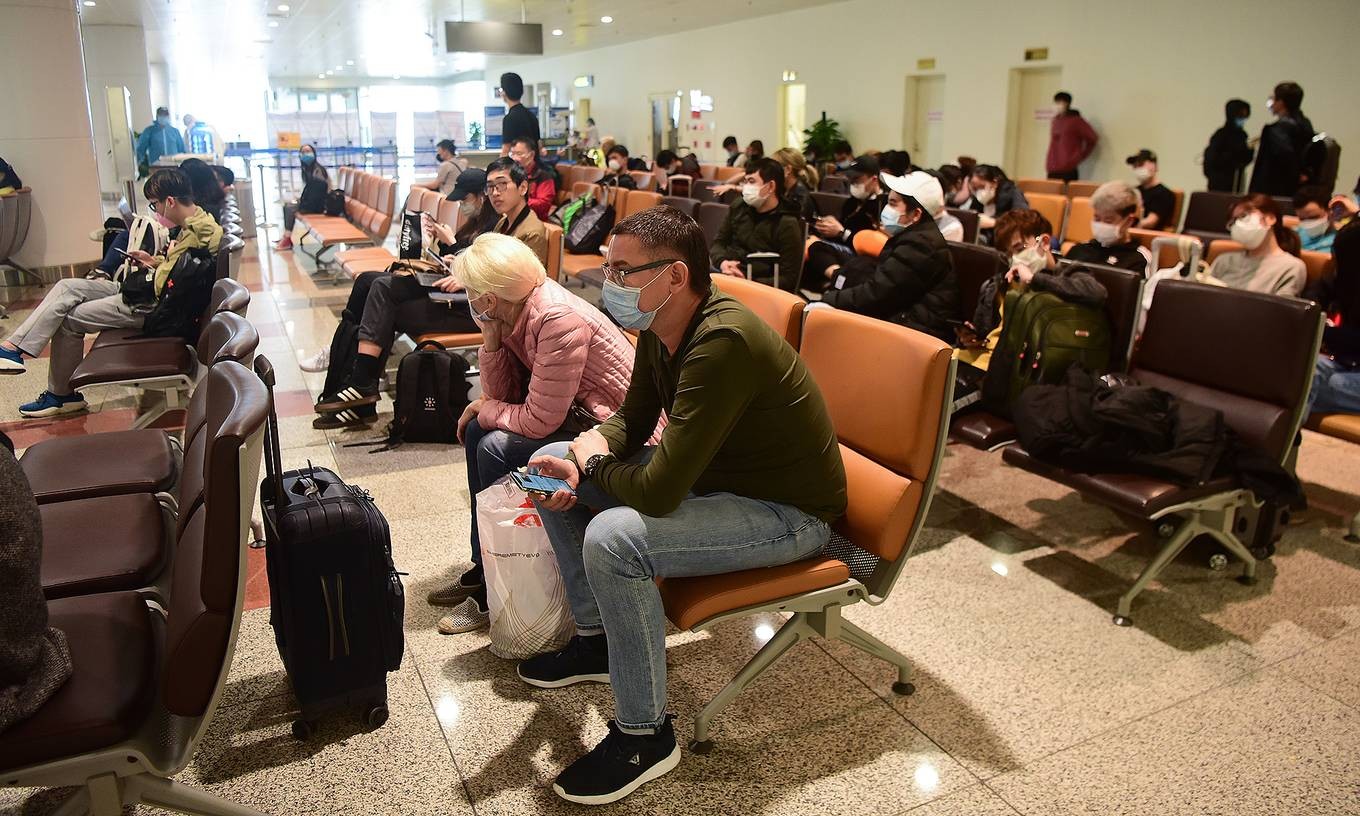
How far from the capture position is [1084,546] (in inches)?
146

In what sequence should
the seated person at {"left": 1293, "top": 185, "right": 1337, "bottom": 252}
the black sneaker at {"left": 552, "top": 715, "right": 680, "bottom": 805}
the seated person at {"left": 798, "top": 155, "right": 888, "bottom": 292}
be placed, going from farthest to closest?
1. the seated person at {"left": 1293, "top": 185, "right": 1337, "bottom": 252}
2. the seated person at {"left": 798, "top": 155, "right": 888, "bottom": 292}
3. the black sneaker at {"left": 552, "top": 715, "right": 680, "bottom": 805}

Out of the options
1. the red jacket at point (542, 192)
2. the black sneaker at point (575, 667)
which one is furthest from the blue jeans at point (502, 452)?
the red jacket at point (542, 192)

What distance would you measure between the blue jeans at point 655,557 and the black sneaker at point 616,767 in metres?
0.04

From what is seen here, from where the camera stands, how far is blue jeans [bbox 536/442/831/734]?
7.18 feet

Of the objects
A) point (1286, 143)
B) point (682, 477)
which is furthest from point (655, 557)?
point (1286, 143)

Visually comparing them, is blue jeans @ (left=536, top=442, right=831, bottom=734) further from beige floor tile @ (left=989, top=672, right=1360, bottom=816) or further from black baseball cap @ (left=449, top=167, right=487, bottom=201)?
→ black baseball cap @ (left=449, top=167, right=487, bottom=201)

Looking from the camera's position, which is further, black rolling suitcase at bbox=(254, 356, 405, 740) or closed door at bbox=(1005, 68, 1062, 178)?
closed door at bbox=(1005, 68, 1062, 178)

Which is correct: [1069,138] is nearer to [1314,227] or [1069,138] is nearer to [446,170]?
[1314,227]

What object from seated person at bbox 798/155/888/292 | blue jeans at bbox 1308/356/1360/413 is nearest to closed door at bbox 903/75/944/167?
seated person at bbox 798/155/888/292

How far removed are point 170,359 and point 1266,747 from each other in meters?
4.27

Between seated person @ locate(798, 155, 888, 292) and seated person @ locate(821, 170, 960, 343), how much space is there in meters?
→ 1.70

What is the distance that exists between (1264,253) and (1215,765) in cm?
275

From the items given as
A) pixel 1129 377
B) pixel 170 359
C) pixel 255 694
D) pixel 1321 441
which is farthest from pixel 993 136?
pixel 255 694

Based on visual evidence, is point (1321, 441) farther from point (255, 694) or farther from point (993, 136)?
point (993, 136)
